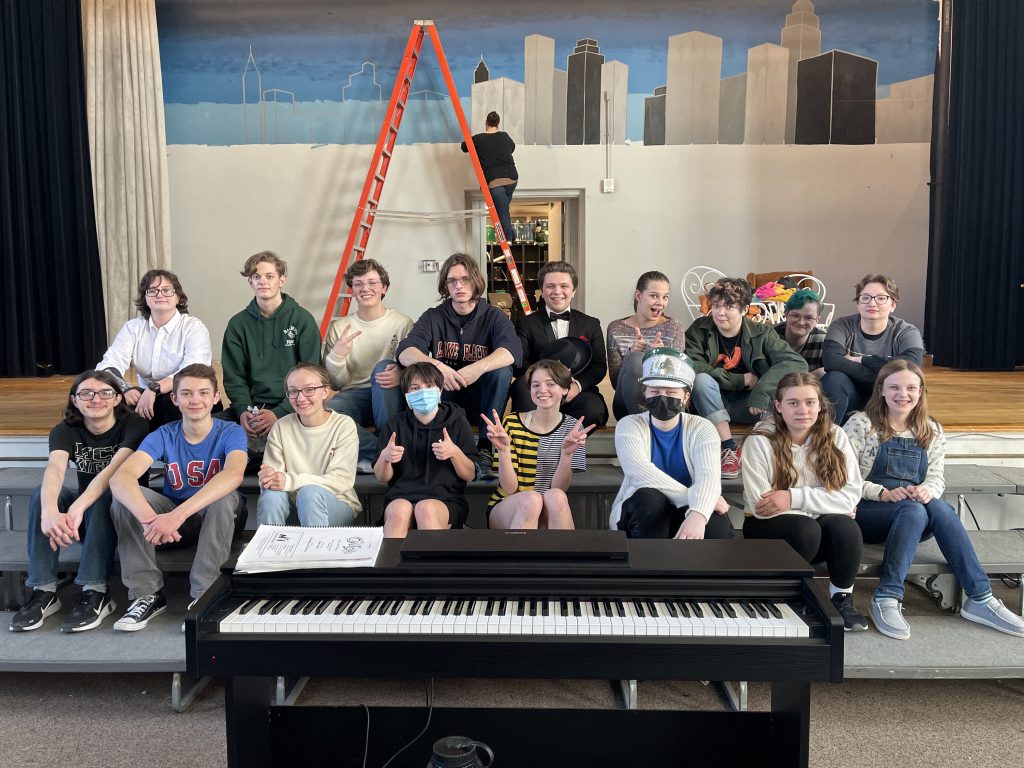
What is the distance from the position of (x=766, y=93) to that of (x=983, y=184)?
164 centimetres

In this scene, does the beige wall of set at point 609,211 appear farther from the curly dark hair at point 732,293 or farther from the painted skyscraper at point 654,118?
the curly dark hair at point 732,293

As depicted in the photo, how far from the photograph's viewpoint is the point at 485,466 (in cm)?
305

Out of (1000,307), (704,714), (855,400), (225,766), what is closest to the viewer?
(704,714)

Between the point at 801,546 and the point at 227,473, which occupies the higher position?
the point at 227,473

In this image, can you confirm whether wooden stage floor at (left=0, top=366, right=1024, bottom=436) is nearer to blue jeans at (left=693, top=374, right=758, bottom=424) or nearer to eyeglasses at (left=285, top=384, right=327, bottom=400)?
blue jeans at (left=693, top=374, right=758, bottom=424)

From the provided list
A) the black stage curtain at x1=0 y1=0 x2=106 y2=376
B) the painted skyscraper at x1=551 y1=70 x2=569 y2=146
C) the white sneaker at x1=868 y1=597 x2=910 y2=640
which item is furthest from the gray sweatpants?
the painted skyscraper at x1=551 y1=70 x2=569 y2=146

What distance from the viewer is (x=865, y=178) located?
629 centimetres

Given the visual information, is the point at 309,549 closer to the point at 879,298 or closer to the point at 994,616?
the point at 994,616

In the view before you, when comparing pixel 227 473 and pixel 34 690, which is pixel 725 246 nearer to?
pixel 227 473

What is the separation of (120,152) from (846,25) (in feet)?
17.8

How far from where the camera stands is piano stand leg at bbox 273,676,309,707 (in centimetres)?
236

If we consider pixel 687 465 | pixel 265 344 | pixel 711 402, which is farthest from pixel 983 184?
pixel 265 344

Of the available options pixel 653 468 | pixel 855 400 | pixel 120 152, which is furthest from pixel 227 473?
pixel 120 152

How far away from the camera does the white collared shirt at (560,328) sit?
347cm
